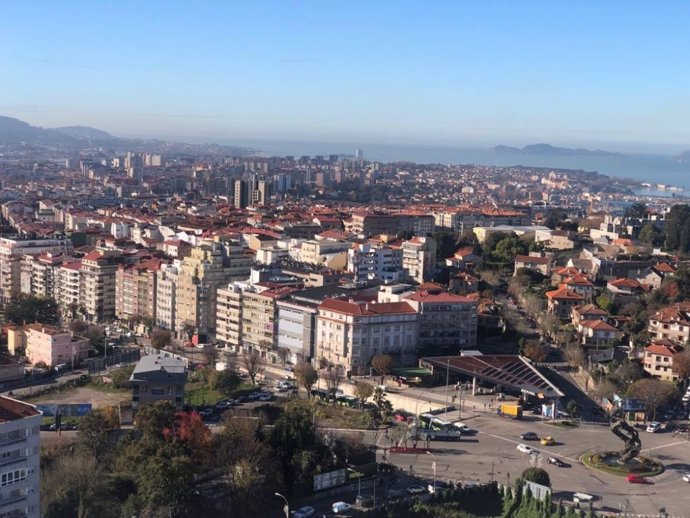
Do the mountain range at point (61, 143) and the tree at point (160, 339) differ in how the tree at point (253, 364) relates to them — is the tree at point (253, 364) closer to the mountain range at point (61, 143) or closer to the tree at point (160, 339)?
the tree at point (160, 339)

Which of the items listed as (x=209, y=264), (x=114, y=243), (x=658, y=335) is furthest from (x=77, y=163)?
(x=658, y=335)

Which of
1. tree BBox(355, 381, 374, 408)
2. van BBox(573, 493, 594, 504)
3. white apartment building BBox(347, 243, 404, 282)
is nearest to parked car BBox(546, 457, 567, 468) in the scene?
van BBox(573, 493, 594, 504)

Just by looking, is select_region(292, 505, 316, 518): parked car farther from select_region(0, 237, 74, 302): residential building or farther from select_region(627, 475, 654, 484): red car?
select_region(0, 237, 74, 302): residential building

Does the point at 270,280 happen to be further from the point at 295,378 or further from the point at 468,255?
the point at 468,255

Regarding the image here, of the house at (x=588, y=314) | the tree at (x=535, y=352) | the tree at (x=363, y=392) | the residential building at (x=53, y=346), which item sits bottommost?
the residential building at (x=53, y=346)

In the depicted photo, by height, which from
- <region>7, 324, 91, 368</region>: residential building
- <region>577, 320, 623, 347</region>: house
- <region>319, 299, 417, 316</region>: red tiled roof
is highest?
<region>319, 299, 417, 316</region>: red tiled roof

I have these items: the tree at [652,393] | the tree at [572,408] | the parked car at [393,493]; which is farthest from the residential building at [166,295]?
the parked car at [393,493]
